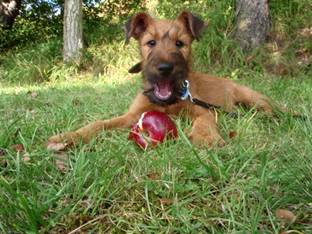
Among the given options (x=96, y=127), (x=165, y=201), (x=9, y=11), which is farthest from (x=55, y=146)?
(x=9, y=11)

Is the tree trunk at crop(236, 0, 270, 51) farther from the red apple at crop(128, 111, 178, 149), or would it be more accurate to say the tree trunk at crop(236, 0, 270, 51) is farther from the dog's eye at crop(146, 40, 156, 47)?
the red apple at crop(128, 111, 178, 149)

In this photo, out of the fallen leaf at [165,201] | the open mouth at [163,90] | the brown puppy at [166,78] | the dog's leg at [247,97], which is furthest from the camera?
the dog's leg at [247,97]

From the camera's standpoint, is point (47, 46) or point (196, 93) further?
point (47, 46)

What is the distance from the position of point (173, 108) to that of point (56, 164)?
1.38 meters

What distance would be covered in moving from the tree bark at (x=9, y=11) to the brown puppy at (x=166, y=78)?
960 cm

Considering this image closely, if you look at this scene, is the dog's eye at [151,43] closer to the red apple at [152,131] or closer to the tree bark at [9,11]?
the red apple at [152,131]

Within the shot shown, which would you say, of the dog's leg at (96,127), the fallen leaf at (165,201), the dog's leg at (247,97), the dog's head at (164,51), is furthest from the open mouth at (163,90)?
the fallen leaf at (165,201)

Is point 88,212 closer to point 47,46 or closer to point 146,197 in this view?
point 146,197

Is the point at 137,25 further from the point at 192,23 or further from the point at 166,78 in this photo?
the point at 166,78

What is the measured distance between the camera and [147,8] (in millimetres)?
11102

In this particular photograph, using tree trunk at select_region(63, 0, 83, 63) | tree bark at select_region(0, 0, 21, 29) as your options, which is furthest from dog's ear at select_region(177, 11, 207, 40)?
tree bark at select_region(0, 0, 21, 29)

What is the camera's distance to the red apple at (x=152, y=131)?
9.98 ft

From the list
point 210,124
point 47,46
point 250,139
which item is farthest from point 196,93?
point 47,46

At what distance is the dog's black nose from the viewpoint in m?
3.55
